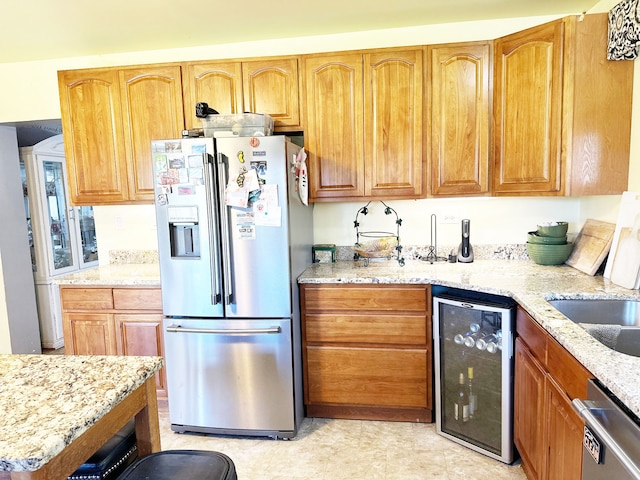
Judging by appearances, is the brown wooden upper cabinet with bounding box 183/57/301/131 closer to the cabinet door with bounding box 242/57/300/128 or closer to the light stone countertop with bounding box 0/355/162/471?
the cabinet door with bounding box 242/57/300/128

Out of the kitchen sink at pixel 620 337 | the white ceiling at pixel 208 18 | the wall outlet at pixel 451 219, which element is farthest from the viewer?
the wall outlet at pixel 451 219

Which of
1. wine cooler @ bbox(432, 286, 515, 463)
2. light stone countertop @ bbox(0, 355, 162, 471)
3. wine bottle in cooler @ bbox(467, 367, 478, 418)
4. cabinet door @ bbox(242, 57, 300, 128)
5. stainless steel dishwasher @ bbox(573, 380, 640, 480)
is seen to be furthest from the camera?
cabinet door @ bbox(242, 57, 300, 128)

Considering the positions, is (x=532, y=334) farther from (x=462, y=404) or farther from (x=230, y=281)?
(x=230, y=281)

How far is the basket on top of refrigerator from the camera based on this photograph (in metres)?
2.56

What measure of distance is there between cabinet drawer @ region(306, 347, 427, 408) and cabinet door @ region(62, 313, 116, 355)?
137 cm

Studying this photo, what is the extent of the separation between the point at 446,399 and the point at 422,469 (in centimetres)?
43

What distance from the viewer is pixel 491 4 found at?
2.53 metres

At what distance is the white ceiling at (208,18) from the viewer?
95.6 inches

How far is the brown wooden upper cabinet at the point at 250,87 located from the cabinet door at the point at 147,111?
0.35 feet

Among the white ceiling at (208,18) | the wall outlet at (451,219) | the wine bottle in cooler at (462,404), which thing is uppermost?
the white ceiling at (208,18)

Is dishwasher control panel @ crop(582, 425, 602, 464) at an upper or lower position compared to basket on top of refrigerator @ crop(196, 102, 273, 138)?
lower

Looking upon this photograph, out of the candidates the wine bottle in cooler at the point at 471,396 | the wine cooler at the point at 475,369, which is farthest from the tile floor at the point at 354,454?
the wine bottle in cooler at the point at 471,396

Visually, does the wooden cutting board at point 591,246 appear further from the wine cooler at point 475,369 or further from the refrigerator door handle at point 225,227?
the refrigerator door handle at point 225,227

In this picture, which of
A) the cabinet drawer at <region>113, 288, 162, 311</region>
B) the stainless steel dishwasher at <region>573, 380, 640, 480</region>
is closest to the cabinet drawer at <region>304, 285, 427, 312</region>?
the cabinet drawer at <region>113, 288, 162, 311</region>
